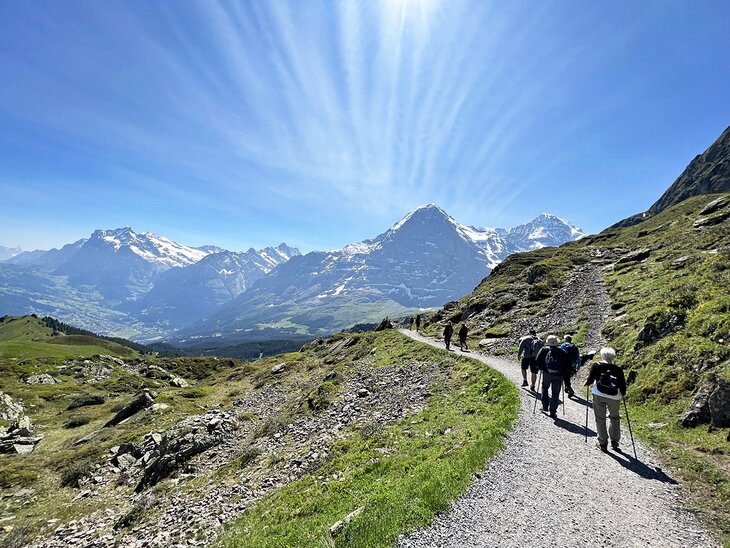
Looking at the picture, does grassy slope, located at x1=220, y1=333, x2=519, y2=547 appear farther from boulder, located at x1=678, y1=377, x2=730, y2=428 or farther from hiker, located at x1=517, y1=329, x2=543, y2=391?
boulder, located at x1=678, y1=377, x2=730, y2=428

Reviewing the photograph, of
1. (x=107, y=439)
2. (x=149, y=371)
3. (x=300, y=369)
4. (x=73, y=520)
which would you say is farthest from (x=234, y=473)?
(x=149, y=371)

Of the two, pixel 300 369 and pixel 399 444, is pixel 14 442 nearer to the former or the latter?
pixel 300 369

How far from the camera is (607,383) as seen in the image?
14414mm

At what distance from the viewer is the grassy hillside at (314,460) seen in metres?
12.8

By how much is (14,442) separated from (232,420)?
30739mm

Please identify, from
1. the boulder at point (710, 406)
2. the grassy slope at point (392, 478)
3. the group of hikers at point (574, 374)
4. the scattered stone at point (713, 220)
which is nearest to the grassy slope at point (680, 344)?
the boulder at point (710, 406)

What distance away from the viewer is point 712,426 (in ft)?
49.0

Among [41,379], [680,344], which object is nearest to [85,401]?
[41,379]

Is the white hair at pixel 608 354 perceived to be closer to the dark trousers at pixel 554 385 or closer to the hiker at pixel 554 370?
the hiker at pixel 554 370

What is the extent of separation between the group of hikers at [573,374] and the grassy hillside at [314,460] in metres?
2.21

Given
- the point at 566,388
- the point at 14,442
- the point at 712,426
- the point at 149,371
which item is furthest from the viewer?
the point at 149,371

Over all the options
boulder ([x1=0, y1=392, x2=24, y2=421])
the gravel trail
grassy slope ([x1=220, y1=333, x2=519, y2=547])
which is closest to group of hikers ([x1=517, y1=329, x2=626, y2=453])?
the gravel trail

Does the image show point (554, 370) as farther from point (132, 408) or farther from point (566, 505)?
point (132, 408)

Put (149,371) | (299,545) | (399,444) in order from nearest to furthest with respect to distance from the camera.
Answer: (299,545)
(399,444)
(149,371)
